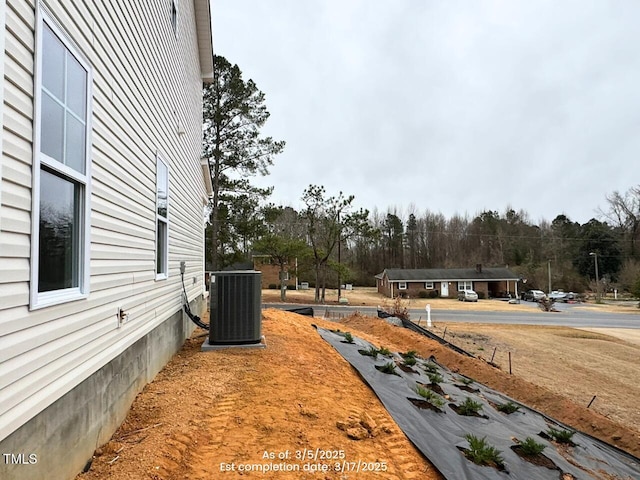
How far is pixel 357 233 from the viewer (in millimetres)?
28094

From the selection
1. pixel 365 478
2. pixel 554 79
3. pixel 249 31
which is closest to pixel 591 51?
pixel 554 79

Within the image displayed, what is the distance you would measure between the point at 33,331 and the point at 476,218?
2549 inches

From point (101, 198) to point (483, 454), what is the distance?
3.75 m

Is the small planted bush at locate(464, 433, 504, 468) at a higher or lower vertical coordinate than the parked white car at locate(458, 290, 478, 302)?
higher

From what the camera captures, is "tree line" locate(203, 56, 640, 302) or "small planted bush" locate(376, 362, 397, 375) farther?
"tree line" locate(203, 56, 640, 302)

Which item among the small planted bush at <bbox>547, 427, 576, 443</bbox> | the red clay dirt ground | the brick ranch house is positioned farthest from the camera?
the brick ranch house

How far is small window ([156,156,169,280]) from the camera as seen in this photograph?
504 centimetres

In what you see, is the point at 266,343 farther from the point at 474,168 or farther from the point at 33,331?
the point at 474,168

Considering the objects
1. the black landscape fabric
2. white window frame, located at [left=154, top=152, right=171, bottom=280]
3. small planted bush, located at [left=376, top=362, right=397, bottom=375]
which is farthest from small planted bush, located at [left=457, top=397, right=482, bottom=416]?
white window frame, located at [left=154, top=152, right=171, bottom=280]

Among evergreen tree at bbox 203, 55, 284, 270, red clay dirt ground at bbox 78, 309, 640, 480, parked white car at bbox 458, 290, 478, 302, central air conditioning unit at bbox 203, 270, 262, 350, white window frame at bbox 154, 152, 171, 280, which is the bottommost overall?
parked white car at bbox 458, 290, 478, 302

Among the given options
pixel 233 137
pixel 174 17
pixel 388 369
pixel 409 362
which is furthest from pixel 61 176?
pixel 233 137

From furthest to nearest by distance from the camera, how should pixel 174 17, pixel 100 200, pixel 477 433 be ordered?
pixel 174 17 → pixel 477 433 → pixel 100 200

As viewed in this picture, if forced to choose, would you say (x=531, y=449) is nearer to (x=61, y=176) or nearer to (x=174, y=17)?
(x=61, y=176)

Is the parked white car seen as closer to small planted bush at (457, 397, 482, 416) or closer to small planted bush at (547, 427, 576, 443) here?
small planted bush at (547, 427, 576, 443)
